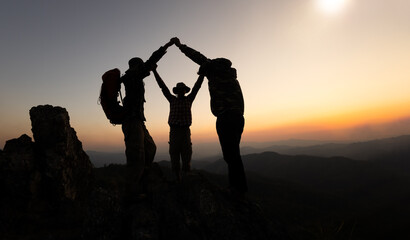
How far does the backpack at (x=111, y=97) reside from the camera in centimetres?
677

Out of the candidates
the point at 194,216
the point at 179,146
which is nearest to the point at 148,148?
the point at 179,146

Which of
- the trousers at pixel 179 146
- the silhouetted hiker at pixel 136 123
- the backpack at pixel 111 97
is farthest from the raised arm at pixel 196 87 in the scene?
the backpack at pixel 111 97

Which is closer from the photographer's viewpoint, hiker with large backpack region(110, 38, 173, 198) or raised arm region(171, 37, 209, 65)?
hiker with large backpack region(110, 38, 173, 198)

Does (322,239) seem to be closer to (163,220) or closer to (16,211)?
(163,220)

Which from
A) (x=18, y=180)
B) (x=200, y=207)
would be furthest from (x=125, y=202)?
(x=18, y=180)

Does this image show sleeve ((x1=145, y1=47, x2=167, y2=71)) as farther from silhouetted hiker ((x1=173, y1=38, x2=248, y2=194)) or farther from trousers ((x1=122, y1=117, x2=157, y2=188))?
trousers ((x1=122, y1=117, x2=157, y2=188))

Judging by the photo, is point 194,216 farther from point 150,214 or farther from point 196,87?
point 196,87

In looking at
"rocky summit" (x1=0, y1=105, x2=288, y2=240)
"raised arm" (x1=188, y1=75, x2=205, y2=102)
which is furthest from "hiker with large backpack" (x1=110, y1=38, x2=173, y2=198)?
"raised arm" (x1=188, y1=75, x2=205, y2=102)

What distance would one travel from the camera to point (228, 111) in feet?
21.6

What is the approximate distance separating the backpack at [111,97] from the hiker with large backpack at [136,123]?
15 centimetres

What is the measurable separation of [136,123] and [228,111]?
249 centimetres

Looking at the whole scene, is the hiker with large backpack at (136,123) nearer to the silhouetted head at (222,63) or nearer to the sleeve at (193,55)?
the sleeve at (193,55)

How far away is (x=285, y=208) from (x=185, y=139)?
5449 inches

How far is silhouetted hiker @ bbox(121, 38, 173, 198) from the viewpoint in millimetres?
6578
